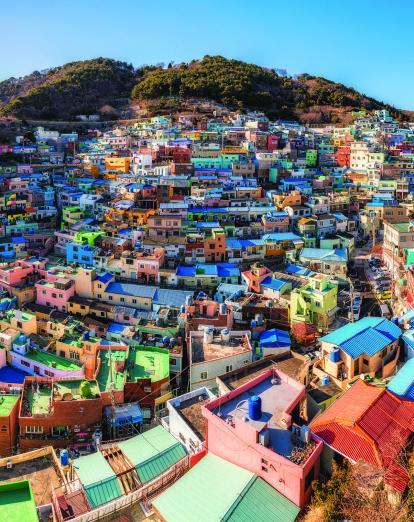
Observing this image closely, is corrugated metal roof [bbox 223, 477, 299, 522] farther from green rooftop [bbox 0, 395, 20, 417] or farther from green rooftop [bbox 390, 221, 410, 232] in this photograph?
green rooftop [bbox 390, 221, 410, 232]

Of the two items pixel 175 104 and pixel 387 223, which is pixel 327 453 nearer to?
pixel 387 223

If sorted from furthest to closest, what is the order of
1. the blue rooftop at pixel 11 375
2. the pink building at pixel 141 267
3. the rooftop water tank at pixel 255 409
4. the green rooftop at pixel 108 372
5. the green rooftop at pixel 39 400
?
the pink building at pixel 141 267, the blue rooftop at pixel 11 375, the green rooftop at pixel 108 372, the green rooftop at pixel 39 400, the rooftop water tank at pixel 255 409

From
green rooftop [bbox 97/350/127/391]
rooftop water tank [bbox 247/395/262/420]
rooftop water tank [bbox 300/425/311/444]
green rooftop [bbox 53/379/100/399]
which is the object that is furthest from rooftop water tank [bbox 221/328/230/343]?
rooftop water tank [bbox 300/425/311/444]

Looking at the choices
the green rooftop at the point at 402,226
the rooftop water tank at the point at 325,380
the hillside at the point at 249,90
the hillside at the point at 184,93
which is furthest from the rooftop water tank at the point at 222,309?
the hillside at the point at 249,90

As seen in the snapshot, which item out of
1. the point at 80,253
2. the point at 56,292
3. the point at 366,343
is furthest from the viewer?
the point at 80,253

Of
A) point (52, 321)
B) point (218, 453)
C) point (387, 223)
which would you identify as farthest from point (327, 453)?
point (387, 223)

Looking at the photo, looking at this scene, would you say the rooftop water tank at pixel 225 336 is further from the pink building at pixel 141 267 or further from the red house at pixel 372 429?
the pink building at pixel 141 267

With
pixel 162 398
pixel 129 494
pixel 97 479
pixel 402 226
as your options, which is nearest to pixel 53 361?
pixel 162 398

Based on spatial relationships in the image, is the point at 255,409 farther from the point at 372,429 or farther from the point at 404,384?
the point at 404,384
